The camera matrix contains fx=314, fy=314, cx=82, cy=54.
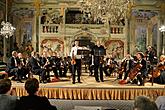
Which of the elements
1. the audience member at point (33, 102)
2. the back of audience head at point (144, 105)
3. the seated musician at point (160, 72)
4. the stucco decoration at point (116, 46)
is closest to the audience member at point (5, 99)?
the audience member at point (33, 102)

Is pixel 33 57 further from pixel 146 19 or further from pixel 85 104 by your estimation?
pixel 146 19

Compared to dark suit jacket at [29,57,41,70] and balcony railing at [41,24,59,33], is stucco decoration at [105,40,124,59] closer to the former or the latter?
balcony railing at [41,24,59,33]

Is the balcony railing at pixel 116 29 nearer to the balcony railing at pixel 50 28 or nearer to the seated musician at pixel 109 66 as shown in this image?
the balcony railing at pixel 50 28

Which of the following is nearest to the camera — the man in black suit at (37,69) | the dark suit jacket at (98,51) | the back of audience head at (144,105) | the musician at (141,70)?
the back of audience head at (144,105)

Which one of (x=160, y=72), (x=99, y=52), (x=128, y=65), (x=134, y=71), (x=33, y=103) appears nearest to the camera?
(x=33, y=103)

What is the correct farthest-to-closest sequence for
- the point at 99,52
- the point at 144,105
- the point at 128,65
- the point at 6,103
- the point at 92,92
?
the point at 128,65
the point at 99,52
the point at 92,92
the point at 6,103
the point at 144,105

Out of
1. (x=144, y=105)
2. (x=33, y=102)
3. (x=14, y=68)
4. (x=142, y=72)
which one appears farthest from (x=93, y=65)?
(x=144, y=105)

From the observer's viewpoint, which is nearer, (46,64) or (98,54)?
(98,54)

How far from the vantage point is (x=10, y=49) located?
19453 millimetres

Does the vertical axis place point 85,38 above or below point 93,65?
above

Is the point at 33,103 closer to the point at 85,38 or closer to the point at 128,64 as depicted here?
the point at 128,64

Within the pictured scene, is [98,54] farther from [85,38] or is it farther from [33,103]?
[85,38]

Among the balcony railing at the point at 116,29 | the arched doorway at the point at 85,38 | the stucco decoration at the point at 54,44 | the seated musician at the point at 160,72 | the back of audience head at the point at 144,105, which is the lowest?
the seated musician at the point at 160,72

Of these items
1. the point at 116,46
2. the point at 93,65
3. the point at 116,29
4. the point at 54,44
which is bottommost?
the point at 93,65
